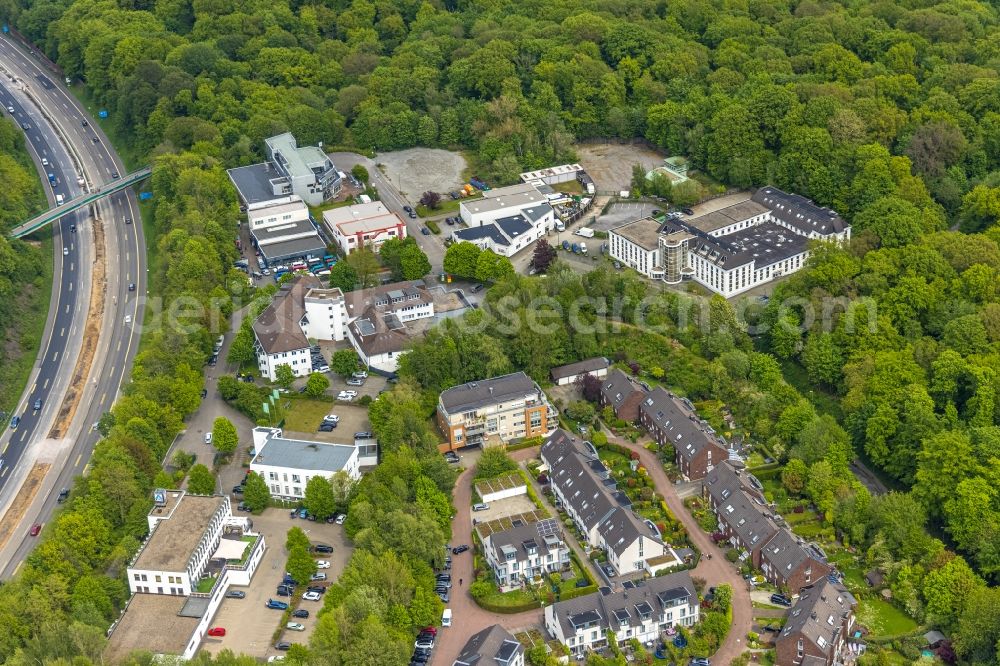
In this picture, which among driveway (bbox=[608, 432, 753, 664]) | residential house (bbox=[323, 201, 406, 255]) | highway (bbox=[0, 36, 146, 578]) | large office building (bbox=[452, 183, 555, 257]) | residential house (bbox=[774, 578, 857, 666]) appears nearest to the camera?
residential house (bbox=[774, 578, 857, 666])

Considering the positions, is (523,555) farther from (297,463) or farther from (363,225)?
(363,225)

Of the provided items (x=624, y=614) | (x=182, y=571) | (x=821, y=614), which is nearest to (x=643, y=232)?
(x=624, y=614)

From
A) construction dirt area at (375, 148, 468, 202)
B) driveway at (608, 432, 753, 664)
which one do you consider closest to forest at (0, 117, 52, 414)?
construction dirt area at (375, 148, 468, 202)

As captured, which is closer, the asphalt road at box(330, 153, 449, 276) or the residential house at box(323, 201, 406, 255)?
the residential house at box(323, 201, 406, 255)

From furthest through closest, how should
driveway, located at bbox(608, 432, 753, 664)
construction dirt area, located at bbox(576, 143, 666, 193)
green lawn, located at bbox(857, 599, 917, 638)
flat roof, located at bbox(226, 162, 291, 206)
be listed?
construction dirt area, located at bbox(576, 143, 666, 193) → flat roof, located at bbox(226, 162, 291, 206) → green lawn, located at bbox(857, 599, 917, 638) → driveway, located at bbox(608, 432, 753, 664)

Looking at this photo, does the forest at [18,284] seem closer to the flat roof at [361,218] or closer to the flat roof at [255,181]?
the flat roof at [255,181]

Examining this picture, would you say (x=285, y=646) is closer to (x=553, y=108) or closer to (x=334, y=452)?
(x=334, y=452)

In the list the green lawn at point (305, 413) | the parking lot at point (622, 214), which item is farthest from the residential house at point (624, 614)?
the parking lot at point (622, 214)

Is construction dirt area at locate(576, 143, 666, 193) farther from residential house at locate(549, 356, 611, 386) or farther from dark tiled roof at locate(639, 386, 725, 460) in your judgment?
dark tiled roof at locate(639, 386, 725, 460)
